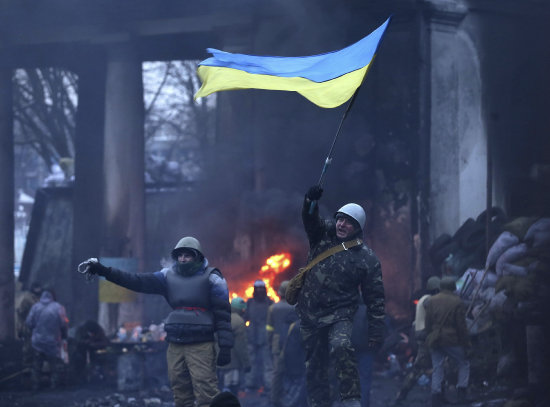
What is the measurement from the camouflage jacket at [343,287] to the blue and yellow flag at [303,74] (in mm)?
1006

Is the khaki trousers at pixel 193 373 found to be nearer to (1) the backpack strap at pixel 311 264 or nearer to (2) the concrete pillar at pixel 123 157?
(1) the backpack strap at pixel 311 264

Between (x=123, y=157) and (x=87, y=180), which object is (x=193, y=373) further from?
(x=87, y=180)

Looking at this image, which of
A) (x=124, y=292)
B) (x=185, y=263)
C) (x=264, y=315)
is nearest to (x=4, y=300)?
(x=124, y=292)

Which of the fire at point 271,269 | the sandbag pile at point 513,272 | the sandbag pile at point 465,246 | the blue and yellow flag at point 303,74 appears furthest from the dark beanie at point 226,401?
the fire at point 271,269

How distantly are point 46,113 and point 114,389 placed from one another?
17.7m

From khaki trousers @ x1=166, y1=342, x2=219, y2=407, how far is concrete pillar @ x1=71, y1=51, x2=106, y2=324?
1629 centimetres

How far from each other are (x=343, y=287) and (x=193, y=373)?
1.50m

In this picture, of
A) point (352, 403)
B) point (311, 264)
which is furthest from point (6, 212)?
point (352, 403)

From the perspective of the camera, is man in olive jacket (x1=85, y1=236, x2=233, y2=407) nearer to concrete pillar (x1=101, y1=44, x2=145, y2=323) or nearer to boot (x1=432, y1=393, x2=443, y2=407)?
boot (x1=432, y1=393, x2=443, y2=407)

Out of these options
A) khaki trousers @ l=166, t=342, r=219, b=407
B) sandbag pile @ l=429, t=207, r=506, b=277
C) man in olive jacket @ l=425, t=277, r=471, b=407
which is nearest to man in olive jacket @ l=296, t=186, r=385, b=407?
khaki trousers @ l=166, t=342, r=219, b=407

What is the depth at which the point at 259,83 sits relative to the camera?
685cm

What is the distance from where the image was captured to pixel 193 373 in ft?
24.7

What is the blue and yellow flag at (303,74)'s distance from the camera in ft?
22.3

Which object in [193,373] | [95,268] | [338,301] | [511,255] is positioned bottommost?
[193,373]
